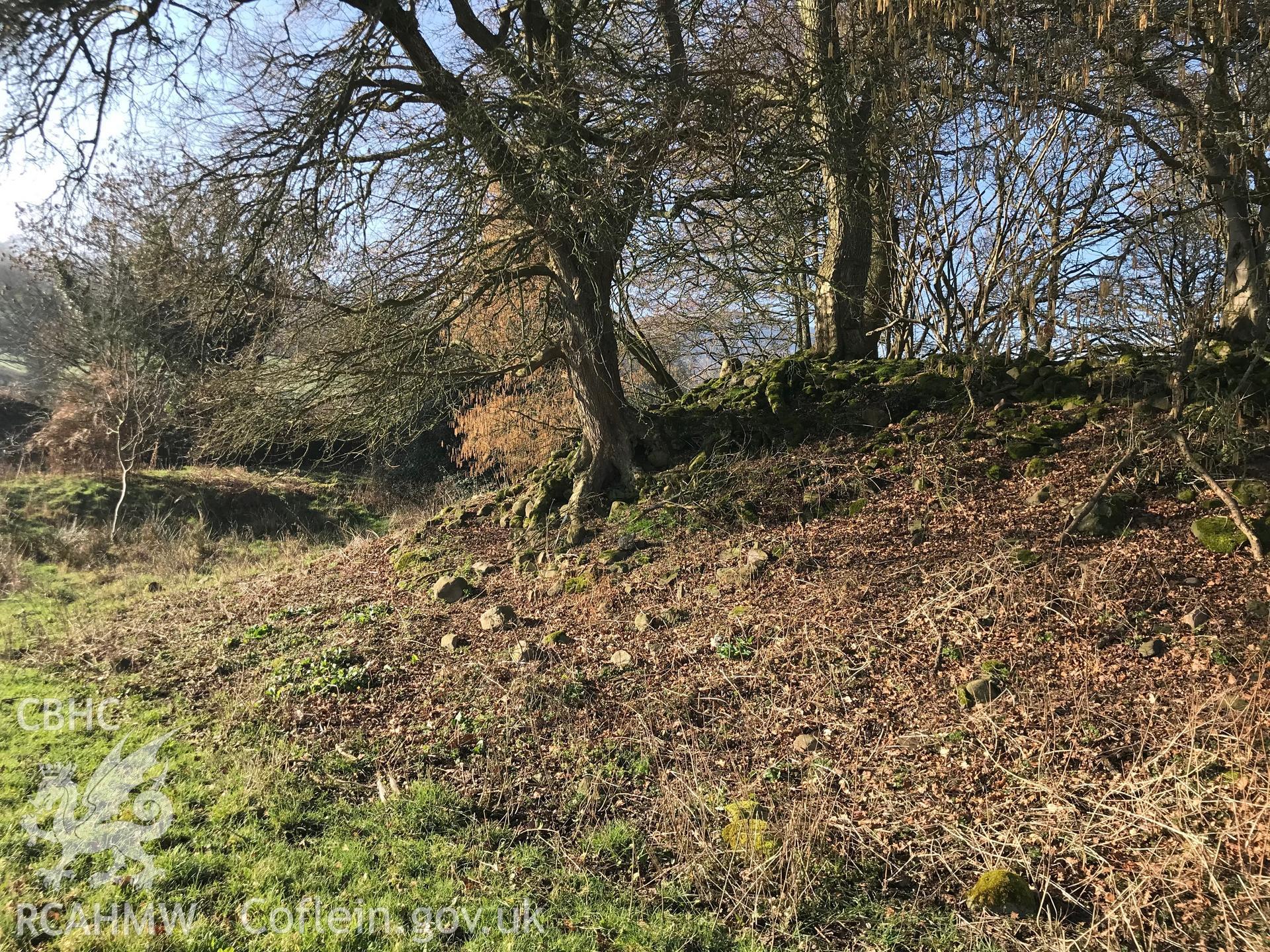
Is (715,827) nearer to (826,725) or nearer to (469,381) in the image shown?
(826,725)

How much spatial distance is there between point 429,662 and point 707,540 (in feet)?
9.01

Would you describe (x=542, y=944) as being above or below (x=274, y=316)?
below

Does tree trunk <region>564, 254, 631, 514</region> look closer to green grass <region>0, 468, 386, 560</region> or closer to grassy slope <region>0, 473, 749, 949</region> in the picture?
grassy slope <region>0, 473, 749, 949</region>

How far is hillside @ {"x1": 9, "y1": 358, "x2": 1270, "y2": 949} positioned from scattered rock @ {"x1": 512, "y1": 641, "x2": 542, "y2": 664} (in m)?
0.03

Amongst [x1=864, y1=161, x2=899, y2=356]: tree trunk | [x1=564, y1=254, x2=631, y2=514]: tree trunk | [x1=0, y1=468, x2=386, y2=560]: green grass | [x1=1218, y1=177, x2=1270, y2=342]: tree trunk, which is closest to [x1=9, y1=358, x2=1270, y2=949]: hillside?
[x1=564, y1=254, x2=631, y2=514]: tree trunk

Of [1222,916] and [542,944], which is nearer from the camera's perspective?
[1222,916]

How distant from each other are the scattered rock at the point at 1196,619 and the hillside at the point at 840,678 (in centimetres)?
6

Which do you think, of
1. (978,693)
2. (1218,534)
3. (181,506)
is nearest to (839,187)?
(1218,534)

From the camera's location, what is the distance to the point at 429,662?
6078mm

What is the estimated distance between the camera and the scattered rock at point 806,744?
14.4ft

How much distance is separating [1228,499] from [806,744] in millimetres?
3507

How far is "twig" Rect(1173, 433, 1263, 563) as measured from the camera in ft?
16.1

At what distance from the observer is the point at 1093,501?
5.60 meters

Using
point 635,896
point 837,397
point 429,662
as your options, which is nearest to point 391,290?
point 429,662
